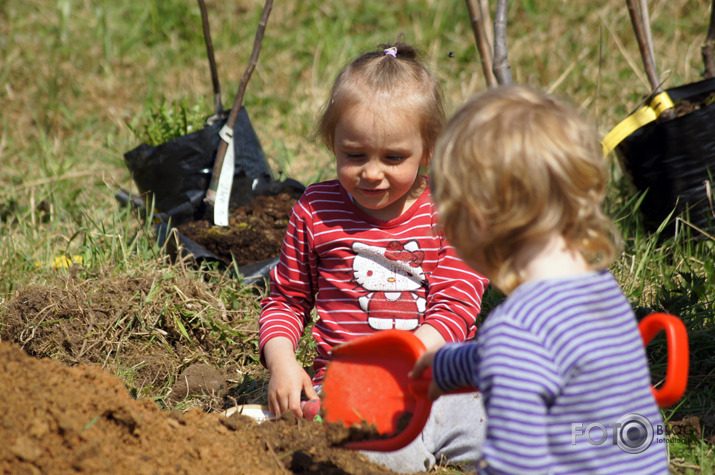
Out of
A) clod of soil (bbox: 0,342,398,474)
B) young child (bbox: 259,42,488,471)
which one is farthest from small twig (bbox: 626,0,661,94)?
clod of soil (bbox: 0,342,398,474)

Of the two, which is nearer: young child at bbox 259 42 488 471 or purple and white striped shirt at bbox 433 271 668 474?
purple and white striped shirt at bbox 433 271 668 474

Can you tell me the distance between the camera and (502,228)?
1.24 m

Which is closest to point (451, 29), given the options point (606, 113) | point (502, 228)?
point (606, 113)

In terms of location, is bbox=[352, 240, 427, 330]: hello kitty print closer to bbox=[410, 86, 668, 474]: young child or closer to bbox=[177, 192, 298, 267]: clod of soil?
bbox=[410, 86, 668, 474]: young child

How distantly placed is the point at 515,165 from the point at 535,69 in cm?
379

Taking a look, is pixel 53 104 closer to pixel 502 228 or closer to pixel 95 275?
pixel 95 275

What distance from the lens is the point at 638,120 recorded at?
2.80 meters

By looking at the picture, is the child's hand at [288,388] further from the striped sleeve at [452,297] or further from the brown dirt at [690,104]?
the brown dirt at [690,104]

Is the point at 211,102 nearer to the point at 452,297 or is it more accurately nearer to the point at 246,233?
the point at 246,233

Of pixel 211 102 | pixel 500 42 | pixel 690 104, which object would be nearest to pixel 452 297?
pixel 500 42

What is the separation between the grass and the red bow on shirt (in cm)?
75

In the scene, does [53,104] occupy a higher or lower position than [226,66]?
lower

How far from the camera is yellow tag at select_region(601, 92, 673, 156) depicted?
2.78 meters

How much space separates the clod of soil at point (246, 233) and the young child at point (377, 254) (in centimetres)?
90
